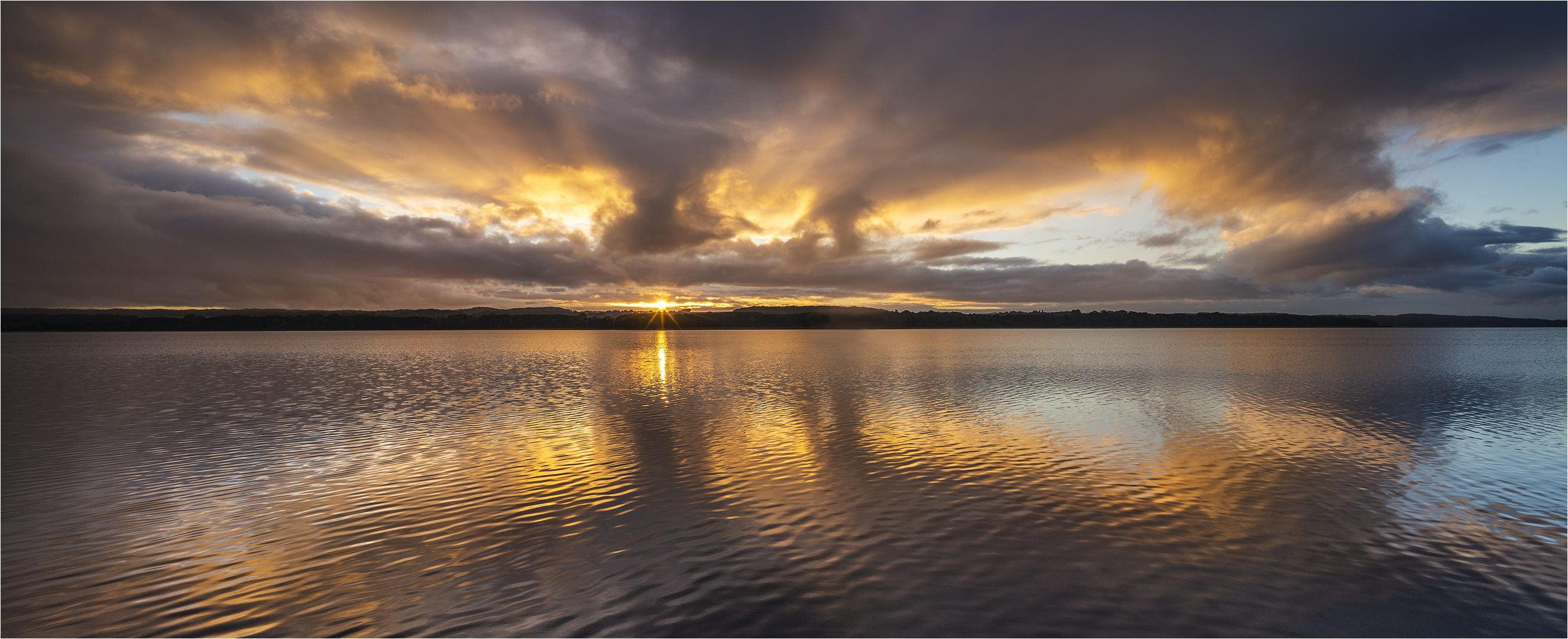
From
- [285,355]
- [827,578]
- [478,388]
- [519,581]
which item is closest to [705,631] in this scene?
[827,578]

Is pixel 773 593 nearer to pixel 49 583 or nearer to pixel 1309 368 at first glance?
pixel 49 583

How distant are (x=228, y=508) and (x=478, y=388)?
106ft

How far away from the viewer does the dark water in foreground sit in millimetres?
10289

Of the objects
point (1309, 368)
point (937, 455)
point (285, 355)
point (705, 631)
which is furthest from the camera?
point (285, 355)

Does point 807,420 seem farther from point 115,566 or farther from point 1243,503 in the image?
point 115,566

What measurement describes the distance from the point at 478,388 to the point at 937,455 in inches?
1493

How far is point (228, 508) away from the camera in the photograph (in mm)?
16031

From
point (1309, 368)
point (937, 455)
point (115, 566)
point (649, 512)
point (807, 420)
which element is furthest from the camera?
point (1309, 368)

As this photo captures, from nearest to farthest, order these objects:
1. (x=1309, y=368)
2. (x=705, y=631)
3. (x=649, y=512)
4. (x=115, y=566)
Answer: (x=705, y=631)
(x=115, y=566)
(x=649, y=512)
(x=1309, y=368)

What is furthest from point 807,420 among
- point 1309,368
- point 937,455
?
point 1309,368

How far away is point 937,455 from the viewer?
22250 mm

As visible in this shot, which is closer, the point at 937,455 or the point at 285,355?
the point at 937,455

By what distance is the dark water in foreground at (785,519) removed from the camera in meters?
10.3

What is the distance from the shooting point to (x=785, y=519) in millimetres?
15133
